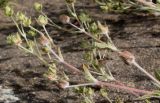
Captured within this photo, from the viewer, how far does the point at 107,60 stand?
13.1 ft

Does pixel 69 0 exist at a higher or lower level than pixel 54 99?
higher

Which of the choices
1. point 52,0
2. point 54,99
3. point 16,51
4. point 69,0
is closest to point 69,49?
point 16,51

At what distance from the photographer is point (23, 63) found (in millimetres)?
4441

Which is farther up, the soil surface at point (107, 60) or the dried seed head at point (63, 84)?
the dried seed head at point (63, 84)

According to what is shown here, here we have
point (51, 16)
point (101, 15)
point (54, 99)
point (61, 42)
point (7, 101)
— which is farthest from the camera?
point (51, 16)

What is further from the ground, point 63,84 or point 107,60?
point 63,84

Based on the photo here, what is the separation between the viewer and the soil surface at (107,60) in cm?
361

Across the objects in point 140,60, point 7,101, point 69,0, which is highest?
point 69,0

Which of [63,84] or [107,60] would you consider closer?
[63,84]

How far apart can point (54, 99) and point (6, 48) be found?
4.99ft

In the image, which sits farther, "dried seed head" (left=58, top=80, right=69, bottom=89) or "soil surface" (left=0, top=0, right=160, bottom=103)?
"soil surface" (left=0, top=0, right=160, bottom=103)

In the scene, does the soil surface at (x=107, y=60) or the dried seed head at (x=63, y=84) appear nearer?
the dried seed head at (x=63, y=84)

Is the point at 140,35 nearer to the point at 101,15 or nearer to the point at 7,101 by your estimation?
the point at 101,15

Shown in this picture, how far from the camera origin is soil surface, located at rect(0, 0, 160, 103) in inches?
142
